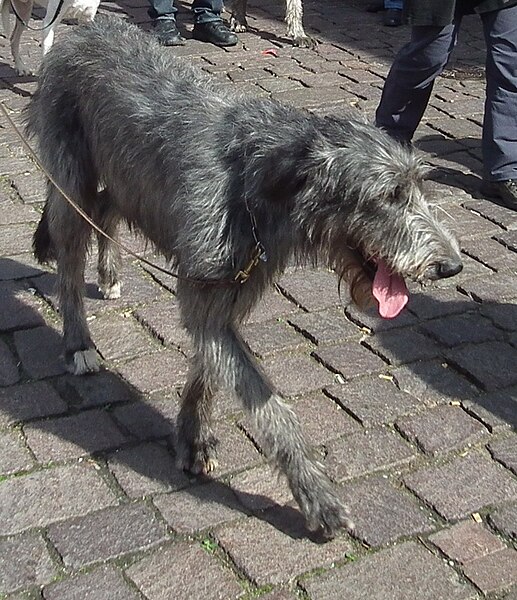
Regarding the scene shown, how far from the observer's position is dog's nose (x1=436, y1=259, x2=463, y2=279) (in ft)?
10.2

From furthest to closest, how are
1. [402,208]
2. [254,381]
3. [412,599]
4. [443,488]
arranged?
[443,488] < [254,381] < [412,599] < [402,208]

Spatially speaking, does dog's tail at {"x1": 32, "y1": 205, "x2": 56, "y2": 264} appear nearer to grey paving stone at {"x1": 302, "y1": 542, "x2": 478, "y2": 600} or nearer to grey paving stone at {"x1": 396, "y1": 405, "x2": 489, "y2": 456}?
grey paving stone at {"x1": 396, "y1": 405, "x2": 489, "y2": 456}

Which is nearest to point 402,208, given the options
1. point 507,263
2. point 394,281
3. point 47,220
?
point 394,281

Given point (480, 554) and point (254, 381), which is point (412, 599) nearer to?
point (480, 554)

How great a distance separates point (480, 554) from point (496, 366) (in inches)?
53.7

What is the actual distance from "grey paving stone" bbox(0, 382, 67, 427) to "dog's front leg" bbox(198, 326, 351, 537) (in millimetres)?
1048

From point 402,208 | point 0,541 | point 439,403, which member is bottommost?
point 0,541

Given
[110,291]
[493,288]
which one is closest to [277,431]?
[110,291]

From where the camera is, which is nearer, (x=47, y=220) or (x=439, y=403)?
(x=439, y=403)

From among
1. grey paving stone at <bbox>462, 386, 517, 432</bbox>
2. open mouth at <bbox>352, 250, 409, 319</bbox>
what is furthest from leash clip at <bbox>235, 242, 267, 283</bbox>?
grey paving stone at <bbox>462, 386, 517, 432</bbox>

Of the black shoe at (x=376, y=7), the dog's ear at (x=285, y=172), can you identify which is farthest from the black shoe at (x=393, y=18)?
the dog's ear at (x=285, y=172)

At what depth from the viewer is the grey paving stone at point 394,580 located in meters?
3.34

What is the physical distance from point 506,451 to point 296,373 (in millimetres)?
1056

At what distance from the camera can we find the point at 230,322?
142 inches
